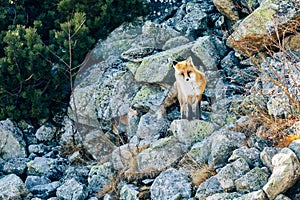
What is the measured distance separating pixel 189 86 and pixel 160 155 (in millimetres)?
1156

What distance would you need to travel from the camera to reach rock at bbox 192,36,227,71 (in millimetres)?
10945

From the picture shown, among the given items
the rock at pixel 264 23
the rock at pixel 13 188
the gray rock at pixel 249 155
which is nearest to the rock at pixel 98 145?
the rock at pixel 13 188

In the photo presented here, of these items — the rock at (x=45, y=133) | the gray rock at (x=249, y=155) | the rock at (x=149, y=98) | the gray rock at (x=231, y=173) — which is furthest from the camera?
the rock at (x=45, y=133)

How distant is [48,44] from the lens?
1219cm

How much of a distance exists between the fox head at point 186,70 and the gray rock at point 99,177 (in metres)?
1.59

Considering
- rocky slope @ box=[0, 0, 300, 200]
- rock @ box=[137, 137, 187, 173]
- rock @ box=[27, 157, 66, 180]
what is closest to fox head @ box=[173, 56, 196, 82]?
rocky slope @ box=[0, 0, 300, 200]

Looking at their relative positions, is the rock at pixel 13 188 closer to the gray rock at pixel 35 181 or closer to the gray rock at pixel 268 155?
the gray rock at pixel 35 181

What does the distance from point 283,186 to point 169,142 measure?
2.23 m

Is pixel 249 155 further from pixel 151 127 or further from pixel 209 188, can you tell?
pixel 151 127

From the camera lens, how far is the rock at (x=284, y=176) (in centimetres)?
770

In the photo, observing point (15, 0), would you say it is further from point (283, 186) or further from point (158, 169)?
point (283, 186)

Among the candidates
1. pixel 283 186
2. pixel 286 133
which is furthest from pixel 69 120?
pixel 283 186

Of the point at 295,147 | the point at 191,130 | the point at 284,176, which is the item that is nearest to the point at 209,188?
the point at 284,176

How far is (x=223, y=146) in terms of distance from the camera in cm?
881
